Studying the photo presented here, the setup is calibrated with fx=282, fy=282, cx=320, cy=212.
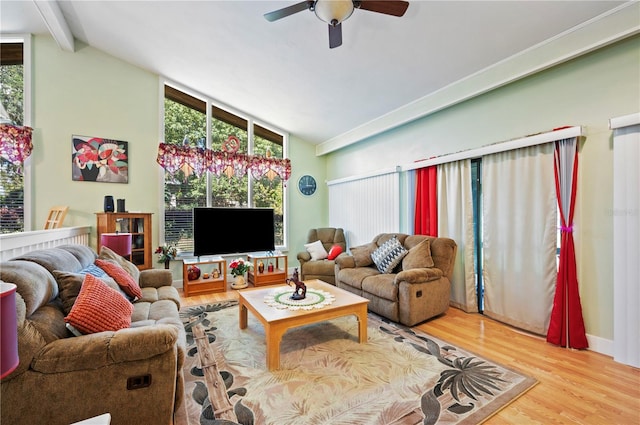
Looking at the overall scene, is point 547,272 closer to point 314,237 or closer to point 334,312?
point 334,312

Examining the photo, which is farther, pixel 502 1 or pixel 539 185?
pixel 539 185

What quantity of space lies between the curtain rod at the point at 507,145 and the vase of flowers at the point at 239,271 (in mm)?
3008

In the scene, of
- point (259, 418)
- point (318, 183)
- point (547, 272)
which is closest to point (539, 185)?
point (547, 272)

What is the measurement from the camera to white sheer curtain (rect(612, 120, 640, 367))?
2170 millimetres

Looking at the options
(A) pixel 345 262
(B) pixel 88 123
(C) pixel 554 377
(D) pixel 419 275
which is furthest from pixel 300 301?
(B) pixel 88 123

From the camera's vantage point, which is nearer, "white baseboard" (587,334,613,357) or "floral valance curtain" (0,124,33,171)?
"white baseboard" (587,334,613,357)

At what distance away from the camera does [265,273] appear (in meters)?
4.88

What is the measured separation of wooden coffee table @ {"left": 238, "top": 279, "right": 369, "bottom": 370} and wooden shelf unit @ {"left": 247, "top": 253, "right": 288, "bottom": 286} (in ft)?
6.03

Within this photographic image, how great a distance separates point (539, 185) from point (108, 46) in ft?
18.6

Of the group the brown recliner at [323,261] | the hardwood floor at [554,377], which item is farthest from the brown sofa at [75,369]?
the brown recliner at [323,261]

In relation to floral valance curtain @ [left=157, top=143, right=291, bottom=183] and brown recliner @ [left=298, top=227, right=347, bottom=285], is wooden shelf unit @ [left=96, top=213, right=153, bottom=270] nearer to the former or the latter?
floral valance curtain @ [left=157, top=143, right=291, bottom=183]

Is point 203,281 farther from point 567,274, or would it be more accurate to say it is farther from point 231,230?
point 567,274

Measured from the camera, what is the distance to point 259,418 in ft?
5.43

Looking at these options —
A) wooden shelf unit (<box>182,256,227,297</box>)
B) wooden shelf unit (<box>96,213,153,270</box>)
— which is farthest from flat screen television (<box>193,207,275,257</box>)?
wooden shelf unit (<box>96,213,153,270</box>)
